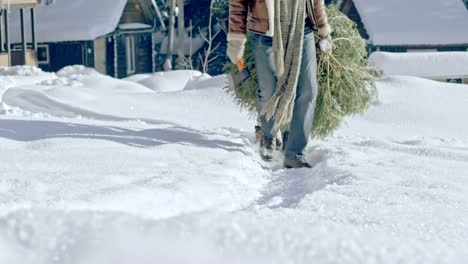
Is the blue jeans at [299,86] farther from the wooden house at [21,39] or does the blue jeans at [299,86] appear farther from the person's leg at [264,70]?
the wooden house at [21,39]

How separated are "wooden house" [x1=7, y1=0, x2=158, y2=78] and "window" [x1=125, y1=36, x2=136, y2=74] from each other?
662 millimetres

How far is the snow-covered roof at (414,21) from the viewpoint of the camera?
29688 millimetres

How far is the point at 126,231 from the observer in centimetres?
291

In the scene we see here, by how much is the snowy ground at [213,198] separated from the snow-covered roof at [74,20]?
23.1 meters

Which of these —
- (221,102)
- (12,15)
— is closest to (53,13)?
(12,15)

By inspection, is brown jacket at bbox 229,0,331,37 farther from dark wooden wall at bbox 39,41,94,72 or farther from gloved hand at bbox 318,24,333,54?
dark wooden wall at bbox 39,41,94,72

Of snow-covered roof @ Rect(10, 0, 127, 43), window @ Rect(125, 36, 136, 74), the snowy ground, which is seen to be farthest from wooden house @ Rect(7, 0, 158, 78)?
the snowy ground

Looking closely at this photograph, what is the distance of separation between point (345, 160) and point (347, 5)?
2759 centimetres

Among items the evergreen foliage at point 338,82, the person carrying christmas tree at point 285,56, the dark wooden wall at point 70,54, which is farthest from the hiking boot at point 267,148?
the dark wooden wall at point 70,54

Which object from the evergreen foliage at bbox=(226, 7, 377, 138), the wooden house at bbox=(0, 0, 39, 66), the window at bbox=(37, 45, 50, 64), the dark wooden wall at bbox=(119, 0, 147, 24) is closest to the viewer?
the evergreen foliage at bbox=(226, 7, 377, 138)

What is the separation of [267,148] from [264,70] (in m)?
0.48

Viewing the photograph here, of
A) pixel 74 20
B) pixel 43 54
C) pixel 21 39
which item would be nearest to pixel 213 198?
pixel 21 39

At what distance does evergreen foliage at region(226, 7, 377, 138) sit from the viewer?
17.9ft

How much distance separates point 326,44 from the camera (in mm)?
5297
